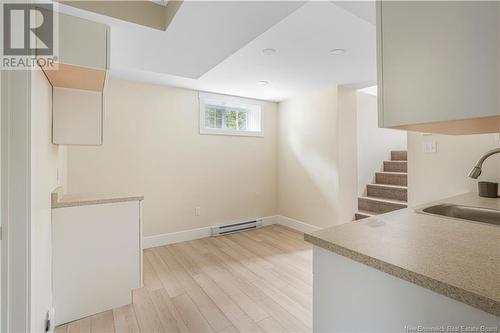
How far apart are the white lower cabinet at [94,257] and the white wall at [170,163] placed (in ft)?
4.24

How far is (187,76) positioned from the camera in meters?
2.98

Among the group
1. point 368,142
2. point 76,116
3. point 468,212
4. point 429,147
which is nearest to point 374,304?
point 468,212

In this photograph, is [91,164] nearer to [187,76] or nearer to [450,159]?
[187,76]

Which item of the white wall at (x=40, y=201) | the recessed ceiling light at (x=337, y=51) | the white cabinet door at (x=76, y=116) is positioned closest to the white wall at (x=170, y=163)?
the white cabinet door at (x=76, y=116)

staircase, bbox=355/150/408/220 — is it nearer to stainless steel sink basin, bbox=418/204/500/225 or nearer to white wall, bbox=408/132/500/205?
white wall, bbox=408/132/500/205

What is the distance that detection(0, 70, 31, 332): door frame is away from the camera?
1.13m

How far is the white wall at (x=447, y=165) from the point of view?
1.89m

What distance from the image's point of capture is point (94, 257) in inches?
75.2

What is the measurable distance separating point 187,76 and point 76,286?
241 centimetres

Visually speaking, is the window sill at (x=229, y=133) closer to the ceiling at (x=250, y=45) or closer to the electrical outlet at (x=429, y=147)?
the ceiling at (x=250, y=45)

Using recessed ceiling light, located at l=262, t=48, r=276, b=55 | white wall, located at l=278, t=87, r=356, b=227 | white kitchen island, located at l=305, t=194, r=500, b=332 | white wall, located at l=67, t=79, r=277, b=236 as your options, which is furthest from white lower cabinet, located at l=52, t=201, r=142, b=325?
white wall, located at l=278, t=87, r=356, b=227

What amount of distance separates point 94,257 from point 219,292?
1.09 m

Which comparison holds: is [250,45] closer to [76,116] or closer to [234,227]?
[76,116]

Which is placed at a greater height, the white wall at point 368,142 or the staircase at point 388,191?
the white wall at point 368,142
